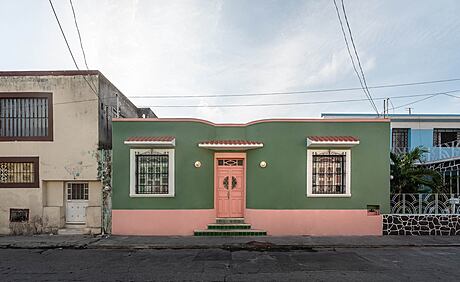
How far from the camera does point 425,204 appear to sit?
11.0 meters

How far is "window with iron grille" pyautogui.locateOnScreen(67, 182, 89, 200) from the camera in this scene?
11.5m

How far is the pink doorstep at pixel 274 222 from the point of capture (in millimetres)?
10812

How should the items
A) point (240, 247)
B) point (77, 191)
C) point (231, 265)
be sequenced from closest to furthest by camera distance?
point (231, 265), point (240, 247), point (77, 191)

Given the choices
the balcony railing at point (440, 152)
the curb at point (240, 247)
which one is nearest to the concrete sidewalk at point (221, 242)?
the curb at point (240, 247)

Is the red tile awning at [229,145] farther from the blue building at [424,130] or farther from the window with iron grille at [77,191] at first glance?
the blue building at [424,130]

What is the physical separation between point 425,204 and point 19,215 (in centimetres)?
1461

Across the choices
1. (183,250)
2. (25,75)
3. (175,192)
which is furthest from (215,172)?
(25,75)

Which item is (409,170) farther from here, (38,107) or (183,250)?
(38,107)

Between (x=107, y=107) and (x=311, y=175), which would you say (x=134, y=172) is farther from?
(x=311, y=175)

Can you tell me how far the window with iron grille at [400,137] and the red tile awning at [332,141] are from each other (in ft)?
35.8

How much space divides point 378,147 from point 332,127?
5.89 ft

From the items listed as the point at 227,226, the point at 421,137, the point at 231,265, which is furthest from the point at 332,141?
the point at 421,137

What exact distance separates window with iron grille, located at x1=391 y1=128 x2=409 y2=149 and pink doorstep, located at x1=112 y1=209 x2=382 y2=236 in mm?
10926

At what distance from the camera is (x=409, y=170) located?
11992 mm
